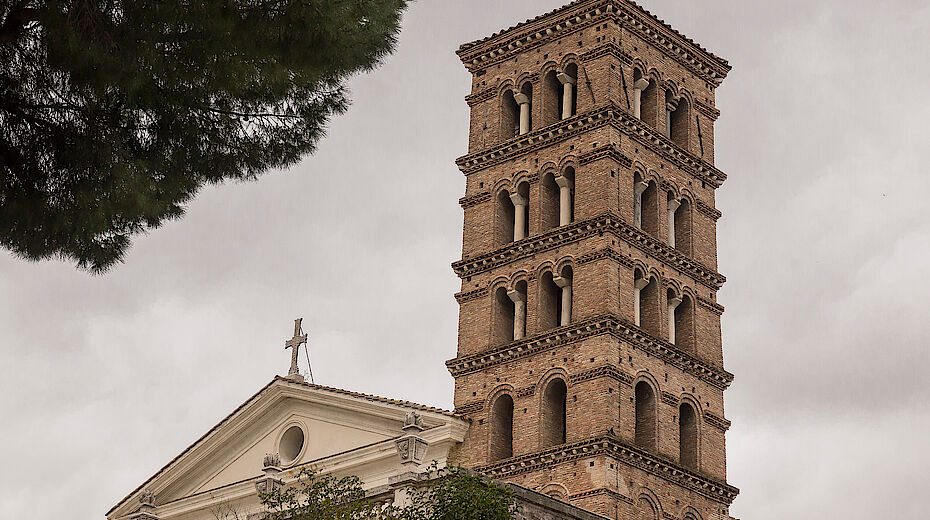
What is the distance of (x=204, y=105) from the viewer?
1456 cm

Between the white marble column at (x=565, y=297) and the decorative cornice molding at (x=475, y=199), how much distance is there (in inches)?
126

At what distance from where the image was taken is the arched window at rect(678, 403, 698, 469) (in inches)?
1332

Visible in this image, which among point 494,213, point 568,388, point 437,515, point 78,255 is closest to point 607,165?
point 494,213

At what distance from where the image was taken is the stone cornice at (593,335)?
1289 inches

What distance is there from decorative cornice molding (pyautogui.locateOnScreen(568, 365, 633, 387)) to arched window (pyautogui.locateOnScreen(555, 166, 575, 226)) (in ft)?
13.6

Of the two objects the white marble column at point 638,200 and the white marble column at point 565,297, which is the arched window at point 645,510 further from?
the white marble column at point 638,200

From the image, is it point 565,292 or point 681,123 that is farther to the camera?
point 681,123

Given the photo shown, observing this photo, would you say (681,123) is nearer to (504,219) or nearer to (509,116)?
(509,116)

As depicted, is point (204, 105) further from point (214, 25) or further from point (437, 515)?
point (437, 515)

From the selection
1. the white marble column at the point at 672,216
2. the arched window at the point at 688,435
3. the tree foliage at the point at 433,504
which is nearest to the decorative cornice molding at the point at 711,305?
the white marble column at the point at 672,216

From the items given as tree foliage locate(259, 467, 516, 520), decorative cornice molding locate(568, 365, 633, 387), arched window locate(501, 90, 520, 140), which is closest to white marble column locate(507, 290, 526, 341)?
decorative cornice molding locate(568, 365, 633, 387)

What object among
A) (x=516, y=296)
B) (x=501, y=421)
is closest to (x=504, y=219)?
(x=516, y=296)

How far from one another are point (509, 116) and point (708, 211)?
5219 mm

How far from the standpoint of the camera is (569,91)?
36.8 m
